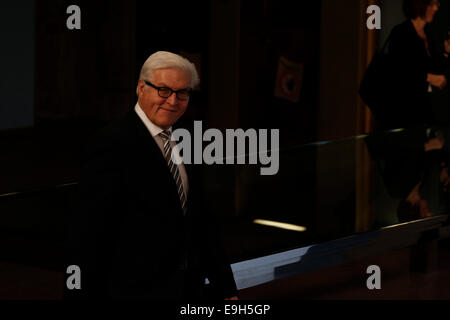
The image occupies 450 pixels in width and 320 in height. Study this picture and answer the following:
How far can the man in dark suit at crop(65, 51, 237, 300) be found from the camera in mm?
2221

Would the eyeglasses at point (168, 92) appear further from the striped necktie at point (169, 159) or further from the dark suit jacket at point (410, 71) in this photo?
the dark suit jacket at point (410, 71)

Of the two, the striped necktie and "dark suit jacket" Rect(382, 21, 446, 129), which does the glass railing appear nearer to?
"dark suit jacket" Rect(382, 21, 446, 129)

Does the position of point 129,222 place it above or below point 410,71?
below

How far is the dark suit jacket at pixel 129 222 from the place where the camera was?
2.22 metres

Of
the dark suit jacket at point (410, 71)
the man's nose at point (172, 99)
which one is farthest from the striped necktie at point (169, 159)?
the dark suit jacket at point (410, 71)

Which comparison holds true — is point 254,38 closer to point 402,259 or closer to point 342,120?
point 342,120

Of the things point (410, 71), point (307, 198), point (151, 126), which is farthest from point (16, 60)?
point (151, 126)

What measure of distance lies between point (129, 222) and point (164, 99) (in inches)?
13.2

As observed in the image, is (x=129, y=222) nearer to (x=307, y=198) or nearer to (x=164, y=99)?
(x=164, y=99)

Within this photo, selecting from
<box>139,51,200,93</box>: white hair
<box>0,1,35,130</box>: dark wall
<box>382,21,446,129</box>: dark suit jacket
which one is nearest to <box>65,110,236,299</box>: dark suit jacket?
<box>139,51,200,93</box>: white hair

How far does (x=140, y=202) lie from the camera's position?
7.48 ft

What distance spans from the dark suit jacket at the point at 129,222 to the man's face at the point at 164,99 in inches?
→ 1.8

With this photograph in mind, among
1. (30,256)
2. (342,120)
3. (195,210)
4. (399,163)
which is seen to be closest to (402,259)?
(399,163)
